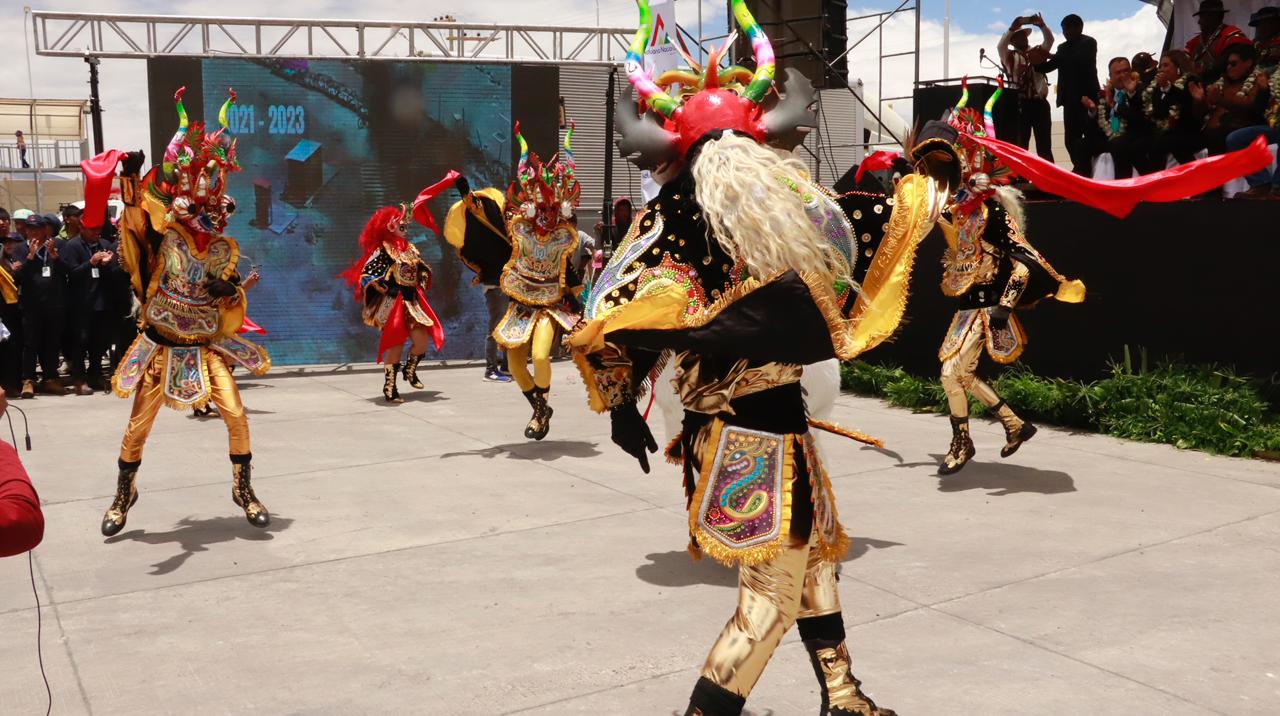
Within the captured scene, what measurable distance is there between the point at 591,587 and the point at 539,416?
12.8 feet

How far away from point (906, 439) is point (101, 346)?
887cm

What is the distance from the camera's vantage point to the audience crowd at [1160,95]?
9.24 metres

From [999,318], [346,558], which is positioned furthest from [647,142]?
[999,318]

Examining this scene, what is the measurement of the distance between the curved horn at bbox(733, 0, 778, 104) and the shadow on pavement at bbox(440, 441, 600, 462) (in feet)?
16.5

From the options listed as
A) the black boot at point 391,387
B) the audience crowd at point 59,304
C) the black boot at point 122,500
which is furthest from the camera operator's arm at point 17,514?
the audience crowd at point 59,304

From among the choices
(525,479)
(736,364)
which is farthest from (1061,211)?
(736,364)

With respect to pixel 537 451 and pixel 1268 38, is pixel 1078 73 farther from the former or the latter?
pixel 537 451

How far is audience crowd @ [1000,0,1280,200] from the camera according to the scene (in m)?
9.24

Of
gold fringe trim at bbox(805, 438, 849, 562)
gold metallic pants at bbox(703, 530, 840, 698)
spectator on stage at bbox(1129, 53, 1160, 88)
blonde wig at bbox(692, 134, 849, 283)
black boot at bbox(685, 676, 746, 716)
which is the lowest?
black boot at bbox(685, 676, 746, 716)

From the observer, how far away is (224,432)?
9539mm

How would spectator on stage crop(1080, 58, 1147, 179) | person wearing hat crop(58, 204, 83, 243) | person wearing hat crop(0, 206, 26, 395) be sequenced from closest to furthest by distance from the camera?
spectator on stage crop(1080, 58, 1147, 179), person wearing hat crop(0, 206, 26, 395), person wearing hat crop(58, 204, 83, 243)

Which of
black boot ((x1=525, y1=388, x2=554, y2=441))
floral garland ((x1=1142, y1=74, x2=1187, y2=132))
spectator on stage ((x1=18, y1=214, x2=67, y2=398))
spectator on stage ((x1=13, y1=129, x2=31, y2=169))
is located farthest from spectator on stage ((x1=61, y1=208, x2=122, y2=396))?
floral garland ((x1=1142, y1=74, x2=1187, y2=132))

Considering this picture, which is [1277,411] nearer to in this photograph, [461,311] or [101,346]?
[461,311]

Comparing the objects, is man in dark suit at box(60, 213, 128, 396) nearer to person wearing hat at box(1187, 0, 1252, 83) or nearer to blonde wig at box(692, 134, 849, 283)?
blonde wig at box(692, 134, 849, 283)
